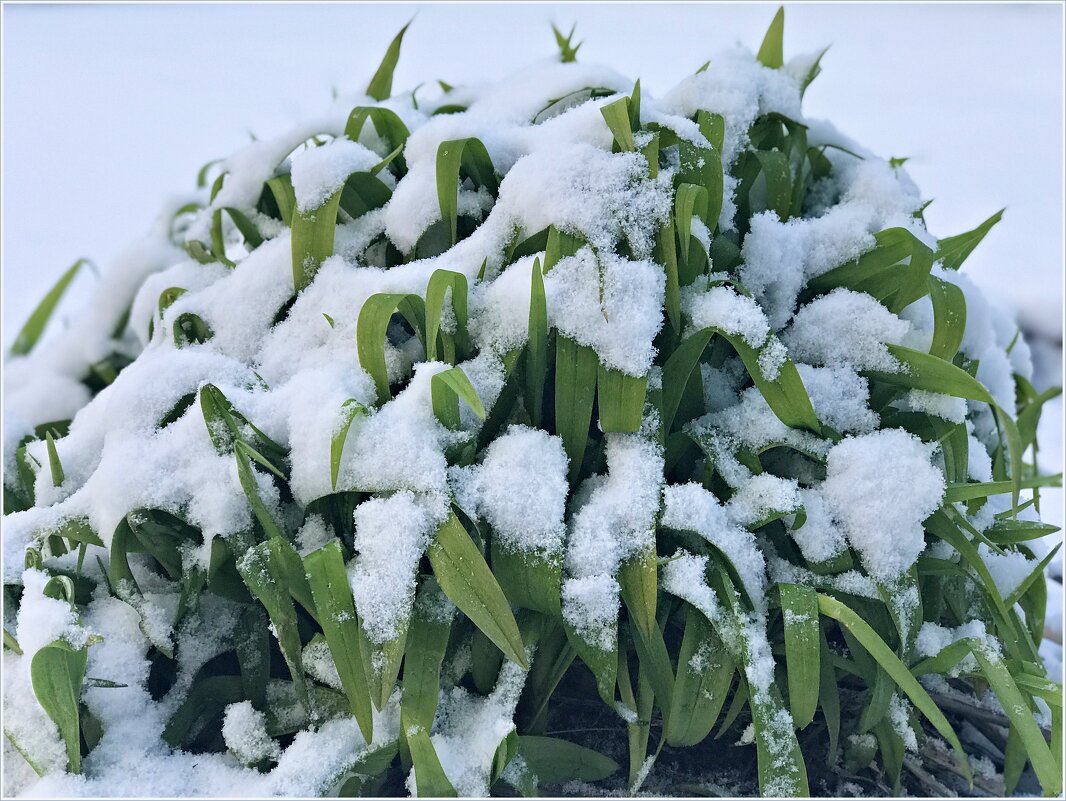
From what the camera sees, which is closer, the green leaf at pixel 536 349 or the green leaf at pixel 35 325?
the green leaf at pixel 536 349

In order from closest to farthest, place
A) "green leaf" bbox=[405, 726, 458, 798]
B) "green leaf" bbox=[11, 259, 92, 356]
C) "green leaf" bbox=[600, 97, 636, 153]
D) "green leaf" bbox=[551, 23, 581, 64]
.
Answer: "green leaf" bbox=[405, 726, 458, 798], "green leaf" bbox=[600, 97, 636, 153], "green leaf" bbox=[551, 23, 581, 64], "green leaf" bbox=[11, 259, 92, 356]

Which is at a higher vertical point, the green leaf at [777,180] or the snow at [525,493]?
the green leaf at [777,180]

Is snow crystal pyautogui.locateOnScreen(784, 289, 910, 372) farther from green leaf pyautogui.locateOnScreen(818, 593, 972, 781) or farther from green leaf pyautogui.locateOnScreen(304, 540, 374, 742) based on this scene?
green leaf pyautogui.locateOnScreen(304, 540, 374, 742)

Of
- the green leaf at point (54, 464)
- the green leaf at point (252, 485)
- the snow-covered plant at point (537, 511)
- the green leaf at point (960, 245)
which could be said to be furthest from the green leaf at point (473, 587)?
the green leaf at point (960, 245)

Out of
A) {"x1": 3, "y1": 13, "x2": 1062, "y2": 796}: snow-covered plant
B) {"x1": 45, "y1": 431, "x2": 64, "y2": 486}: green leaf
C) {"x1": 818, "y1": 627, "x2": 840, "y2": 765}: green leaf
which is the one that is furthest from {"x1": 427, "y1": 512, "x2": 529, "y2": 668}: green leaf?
{"x1": 45, "y1": 431, "x2": 64, "y2": 486}: green leaf

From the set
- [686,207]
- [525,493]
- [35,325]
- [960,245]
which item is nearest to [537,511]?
[525,493]

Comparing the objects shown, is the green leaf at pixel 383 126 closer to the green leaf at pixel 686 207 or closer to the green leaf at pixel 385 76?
the green leaf at pixel 385 76

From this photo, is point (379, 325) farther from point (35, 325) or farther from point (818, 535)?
point (35, 325)

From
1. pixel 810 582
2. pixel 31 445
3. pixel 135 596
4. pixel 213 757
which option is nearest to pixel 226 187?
pixel 31 445
